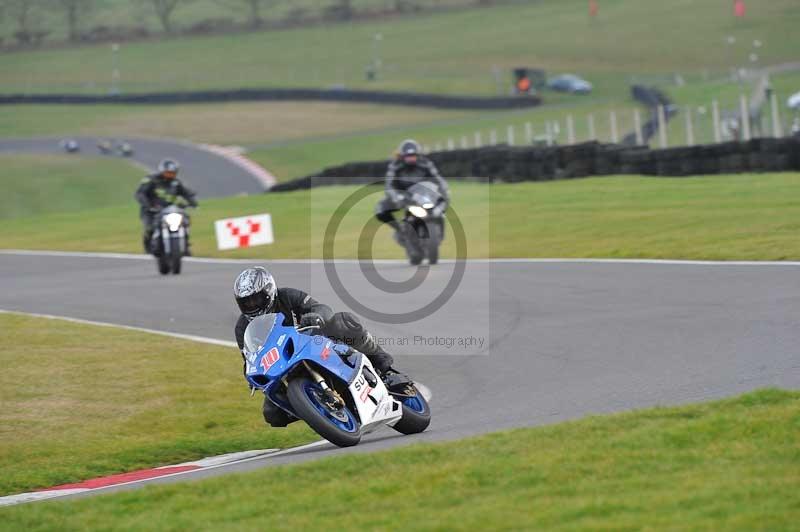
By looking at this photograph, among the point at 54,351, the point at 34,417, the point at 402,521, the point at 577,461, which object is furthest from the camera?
the point at 54,351

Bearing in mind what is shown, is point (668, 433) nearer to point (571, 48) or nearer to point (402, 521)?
point (402, 521)

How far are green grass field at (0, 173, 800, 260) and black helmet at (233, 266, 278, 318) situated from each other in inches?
350

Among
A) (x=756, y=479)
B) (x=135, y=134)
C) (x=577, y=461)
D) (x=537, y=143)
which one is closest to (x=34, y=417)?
(x=577, y=461)

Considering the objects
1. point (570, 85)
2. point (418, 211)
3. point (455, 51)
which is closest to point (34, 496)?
point (418, 211)

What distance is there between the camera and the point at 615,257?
60.5ft

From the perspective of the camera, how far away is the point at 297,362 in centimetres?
856

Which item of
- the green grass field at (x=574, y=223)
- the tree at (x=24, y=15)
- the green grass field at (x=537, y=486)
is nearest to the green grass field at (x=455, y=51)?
the tree at (x=24, y=15)

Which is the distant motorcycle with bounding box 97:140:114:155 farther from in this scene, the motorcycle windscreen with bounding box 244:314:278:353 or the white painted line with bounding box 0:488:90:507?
the motorcycle windscreen with bounding box 244:314:278:353

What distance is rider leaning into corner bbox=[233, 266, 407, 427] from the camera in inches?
347

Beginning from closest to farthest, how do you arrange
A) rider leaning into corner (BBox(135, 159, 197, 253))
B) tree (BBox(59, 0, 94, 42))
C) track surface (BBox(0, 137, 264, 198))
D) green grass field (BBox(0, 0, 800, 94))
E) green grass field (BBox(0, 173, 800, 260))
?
green grass field (BBox(0, 173, 800, 260)), rider leaning into corner (BBox(135, 159, 197, 253)), track surface (BBox(0, 137, 264, 198)), green grass field (BBox(0, 0, 800, 94)), tree (BBox(59, 0, 94, 42))

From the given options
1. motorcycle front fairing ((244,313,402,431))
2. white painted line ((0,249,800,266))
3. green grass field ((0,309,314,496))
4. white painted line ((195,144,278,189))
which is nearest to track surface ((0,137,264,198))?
white painted line ((195,144,278,189))

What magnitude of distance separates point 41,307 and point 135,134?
1898 inches

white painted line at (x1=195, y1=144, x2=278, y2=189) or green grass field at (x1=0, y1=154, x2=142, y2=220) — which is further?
white painted line at (x1=195, y1=144, x2=278, y2=189)

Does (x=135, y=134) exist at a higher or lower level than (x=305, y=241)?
higher
